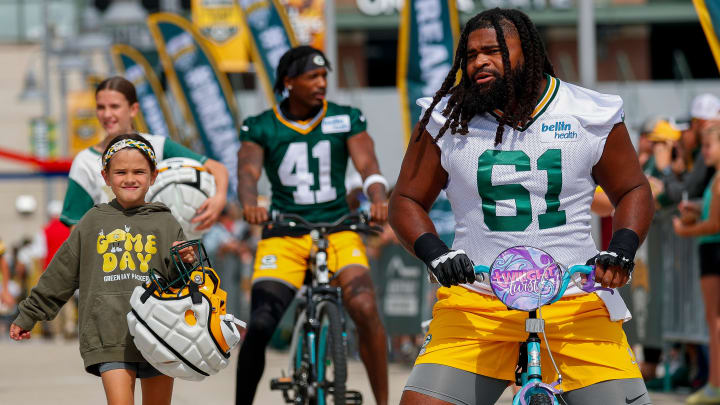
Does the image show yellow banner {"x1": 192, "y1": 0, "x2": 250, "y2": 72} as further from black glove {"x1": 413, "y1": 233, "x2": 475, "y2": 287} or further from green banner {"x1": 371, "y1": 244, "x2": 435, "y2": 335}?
black glove {"x1": 413, "y1": 233, "x2": 475, "y2": 287}

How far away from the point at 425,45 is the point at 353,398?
269 inches

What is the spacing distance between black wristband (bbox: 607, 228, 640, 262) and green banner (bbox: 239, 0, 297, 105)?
12.7m

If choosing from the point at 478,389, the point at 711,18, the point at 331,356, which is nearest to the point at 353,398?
the point at 331,356

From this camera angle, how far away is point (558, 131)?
4590 mm

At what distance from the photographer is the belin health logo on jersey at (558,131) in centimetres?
458

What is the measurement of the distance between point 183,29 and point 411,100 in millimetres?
11166

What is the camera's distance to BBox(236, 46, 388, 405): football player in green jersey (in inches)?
293

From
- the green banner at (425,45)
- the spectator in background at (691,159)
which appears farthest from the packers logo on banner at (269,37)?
the spectator in background at (691,159)

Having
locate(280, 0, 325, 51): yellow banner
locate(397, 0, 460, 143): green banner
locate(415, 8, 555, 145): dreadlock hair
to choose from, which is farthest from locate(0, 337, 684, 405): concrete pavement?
locate(280, 0, 325, 51): yellow banner

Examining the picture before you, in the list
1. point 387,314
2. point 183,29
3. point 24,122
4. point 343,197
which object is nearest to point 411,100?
point 387,314

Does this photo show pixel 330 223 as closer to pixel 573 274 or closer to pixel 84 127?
pixel 573 274

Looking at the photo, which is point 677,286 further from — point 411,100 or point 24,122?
point 24,122

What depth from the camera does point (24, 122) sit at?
54.5 metres

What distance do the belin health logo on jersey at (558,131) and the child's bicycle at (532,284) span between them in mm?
455
